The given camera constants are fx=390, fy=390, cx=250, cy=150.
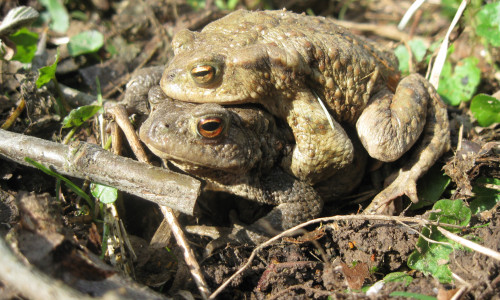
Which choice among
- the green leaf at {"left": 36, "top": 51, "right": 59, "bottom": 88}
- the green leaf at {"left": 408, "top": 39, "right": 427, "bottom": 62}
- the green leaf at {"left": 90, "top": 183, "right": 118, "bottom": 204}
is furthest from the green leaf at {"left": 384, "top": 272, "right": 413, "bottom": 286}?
the green leaf at {"left": 36, "top": 51, "right": 59, "bottom": 88}

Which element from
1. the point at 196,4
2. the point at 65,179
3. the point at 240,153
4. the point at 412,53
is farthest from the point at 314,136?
the point at 196,4

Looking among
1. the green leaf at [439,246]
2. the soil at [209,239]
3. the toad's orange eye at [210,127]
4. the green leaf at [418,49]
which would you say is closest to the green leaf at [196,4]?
the soil at [209,239]

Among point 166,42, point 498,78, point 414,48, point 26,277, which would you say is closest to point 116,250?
point 26,277

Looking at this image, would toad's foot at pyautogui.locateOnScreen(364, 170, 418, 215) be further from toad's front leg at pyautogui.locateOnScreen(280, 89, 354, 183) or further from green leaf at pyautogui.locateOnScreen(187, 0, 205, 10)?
green leaf at pyautogui.locateOnScreen(187, 0, 205, 10)

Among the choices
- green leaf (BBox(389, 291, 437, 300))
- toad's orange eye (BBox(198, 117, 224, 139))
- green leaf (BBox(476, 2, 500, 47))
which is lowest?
green leaf (BBox(389, 291, 437, 300))

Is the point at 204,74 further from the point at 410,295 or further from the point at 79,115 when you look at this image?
the point at 410,295

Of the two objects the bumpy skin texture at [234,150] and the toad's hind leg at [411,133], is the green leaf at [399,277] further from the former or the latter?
the bumpy skin texture at [234,150]
